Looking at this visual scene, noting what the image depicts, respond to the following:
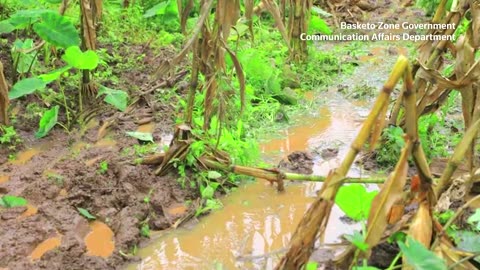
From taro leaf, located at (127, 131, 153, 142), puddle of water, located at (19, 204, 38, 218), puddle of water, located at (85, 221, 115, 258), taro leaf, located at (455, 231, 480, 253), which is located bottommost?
puddle of water, located at (85, 221, 115, 258)

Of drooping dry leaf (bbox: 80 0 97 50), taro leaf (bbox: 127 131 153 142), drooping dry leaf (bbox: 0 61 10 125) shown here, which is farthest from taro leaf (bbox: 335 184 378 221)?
drooping dry leaf (bbox: 80 0 97 50)

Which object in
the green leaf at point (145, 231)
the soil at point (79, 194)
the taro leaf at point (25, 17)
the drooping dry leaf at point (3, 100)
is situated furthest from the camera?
the taro leaf at point (25, 17)

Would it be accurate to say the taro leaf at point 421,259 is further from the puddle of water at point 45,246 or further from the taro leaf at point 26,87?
the taro leaf at point 26,87

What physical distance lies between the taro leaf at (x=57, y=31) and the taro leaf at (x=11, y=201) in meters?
1.12

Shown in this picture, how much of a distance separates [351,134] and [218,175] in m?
0.98

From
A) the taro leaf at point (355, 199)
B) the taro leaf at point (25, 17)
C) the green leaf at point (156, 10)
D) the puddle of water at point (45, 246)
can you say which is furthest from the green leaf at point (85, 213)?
the green leaf at point (156, 10)

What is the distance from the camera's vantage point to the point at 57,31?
11.5 ft

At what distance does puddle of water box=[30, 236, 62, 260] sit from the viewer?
95.0 inches

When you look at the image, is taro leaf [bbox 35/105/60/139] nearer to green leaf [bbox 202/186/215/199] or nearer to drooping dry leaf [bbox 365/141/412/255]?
green leaf [bbox 202/186/215/199]

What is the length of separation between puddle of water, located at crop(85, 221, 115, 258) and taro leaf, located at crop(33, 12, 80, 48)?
1.30 m

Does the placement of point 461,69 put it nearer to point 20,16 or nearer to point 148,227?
point 148,227

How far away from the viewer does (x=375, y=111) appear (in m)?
1.65

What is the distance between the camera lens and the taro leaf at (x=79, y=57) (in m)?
3.25

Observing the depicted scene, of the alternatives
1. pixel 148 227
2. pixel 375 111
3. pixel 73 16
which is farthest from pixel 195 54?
pixel 73 16
